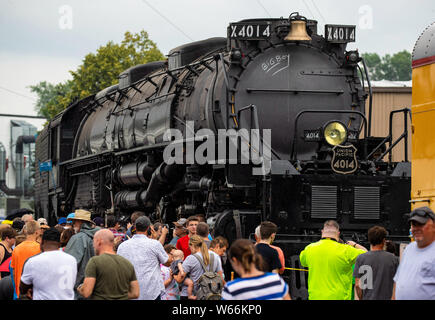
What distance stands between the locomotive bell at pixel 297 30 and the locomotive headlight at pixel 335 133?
1.67 meters

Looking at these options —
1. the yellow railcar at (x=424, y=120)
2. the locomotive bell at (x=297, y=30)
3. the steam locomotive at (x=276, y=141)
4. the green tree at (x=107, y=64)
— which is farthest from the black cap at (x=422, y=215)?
the green tree at (x=107, y=64)

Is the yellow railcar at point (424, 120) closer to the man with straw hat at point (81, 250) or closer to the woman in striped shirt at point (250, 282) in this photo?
the woman in striped shirt at point (250, 282)

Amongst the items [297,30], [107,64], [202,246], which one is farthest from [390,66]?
[202,246]

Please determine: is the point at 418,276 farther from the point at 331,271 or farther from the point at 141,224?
the point at 141,224

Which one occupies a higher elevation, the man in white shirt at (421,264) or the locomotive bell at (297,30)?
the locomotive bell at (297,30)

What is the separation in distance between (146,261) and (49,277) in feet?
5.93

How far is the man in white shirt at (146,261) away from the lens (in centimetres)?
873

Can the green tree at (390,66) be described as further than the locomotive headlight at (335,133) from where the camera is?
Yes

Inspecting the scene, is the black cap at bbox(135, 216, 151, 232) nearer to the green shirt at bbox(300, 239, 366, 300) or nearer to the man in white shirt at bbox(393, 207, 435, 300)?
the green shirt at bbox(300, 239, 366, 300)

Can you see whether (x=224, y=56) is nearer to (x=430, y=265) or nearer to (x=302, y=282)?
(x=302, y=282)

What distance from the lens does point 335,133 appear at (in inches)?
509
